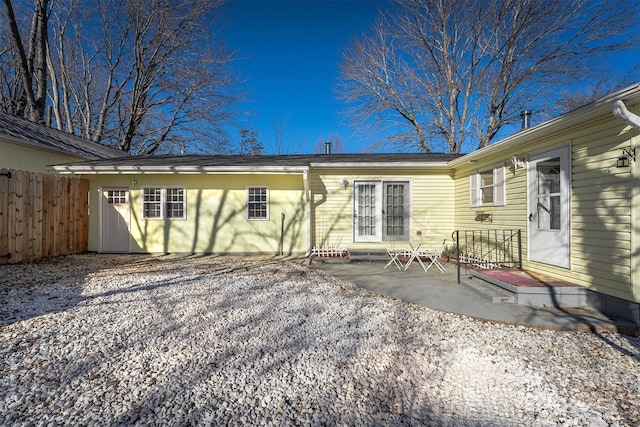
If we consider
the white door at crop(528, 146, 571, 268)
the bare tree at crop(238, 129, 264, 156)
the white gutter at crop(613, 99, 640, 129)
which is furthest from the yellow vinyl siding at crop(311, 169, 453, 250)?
the bare tree at crop(238, 129, 264, 156)

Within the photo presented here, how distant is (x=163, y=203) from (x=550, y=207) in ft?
30.5

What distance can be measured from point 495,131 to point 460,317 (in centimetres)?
1673

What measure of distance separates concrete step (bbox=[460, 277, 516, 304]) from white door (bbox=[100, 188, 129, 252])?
29.4 feet

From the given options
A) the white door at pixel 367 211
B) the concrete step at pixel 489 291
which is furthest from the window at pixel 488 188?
the white door at pixel 367 211

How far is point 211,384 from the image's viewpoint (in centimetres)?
236

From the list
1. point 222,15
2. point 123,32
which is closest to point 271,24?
point 222,15

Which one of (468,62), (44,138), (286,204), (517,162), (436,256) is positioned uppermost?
(468,62)

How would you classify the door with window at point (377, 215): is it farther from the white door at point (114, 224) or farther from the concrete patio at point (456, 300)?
the white door at point (114, 224)

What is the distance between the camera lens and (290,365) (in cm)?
268

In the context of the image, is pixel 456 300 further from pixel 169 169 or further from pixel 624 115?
pixel 169 169

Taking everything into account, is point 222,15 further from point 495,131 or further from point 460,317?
point 460,317

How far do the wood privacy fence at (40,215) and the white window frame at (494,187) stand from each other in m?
10.7

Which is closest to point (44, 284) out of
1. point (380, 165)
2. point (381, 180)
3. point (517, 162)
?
point (380, 165)

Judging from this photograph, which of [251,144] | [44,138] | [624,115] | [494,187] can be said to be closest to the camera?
[624,115]
